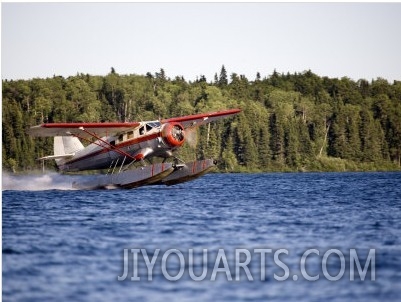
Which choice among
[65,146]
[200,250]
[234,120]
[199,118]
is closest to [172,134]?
[199,118]

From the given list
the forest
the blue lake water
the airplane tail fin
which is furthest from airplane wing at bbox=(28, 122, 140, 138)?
the forest

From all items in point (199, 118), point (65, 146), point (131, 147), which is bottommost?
point (131, 147)

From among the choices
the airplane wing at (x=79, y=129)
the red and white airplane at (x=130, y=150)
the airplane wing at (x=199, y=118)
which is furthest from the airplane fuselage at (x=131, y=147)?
the airplane wing at (x=199, y=118)

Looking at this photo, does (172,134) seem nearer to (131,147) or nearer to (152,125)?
(152,125)

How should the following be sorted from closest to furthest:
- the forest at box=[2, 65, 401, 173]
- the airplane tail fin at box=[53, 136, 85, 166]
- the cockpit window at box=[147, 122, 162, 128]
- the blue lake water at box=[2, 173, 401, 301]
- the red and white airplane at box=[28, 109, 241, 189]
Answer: the blue lake water at box=[2, 173, 401, 301], the red and white airplane at box=[28, 109, 241, 189], the cockpit window at box=[147, 122, 162, 128], the airplane tail fin at box=[53, 136, 85, 166], the forest at box=[2, 65, 401, 173]

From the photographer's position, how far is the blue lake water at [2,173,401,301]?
37.0 feet

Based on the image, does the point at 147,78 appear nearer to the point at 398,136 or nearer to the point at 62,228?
the point at 398,136

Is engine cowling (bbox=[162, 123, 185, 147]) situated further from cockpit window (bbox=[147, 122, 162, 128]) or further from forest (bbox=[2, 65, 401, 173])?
forest (bbox=[2, 65, 401, 173])

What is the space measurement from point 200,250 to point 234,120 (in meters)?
68.3

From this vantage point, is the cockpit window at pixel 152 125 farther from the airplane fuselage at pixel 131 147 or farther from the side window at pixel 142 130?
the side window at pixel 142 130

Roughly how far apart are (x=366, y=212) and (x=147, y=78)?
7838cm

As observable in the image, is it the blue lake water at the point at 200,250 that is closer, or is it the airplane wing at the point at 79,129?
the blue lake water at the point at 200,250

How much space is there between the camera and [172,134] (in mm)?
28203

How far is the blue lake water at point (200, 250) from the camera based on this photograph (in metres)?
11.3
